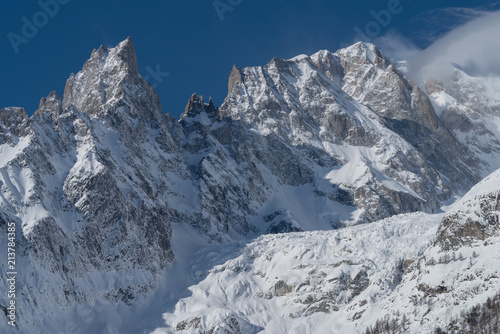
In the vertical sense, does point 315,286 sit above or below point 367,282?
above

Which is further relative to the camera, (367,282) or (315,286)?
(315,286)

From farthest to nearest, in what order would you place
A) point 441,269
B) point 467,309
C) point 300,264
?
point 300,264, point 441,269, point 467,309

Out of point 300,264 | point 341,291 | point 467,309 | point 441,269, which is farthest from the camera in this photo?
point 300,264

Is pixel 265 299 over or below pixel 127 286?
below


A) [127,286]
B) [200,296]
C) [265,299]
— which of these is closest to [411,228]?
[265,299]

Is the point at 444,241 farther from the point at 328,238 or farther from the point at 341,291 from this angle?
the point at 328,238

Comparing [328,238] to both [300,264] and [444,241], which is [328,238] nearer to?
[300,264]

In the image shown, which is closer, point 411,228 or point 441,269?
point 441,269

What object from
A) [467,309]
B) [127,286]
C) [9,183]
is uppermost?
[9,183]

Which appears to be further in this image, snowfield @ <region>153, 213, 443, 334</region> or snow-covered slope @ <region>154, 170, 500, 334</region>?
snowfield @ <region>153, 213, 443, 334</region>

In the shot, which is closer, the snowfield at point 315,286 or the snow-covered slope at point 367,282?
the snow-covered slope at point 367,282
